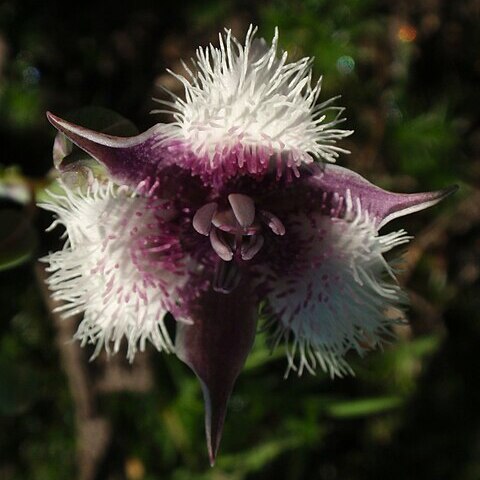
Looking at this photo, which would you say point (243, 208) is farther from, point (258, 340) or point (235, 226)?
point (258, 340)

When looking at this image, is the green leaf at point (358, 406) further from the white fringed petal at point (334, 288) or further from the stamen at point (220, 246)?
the stamen at point (220, 246)

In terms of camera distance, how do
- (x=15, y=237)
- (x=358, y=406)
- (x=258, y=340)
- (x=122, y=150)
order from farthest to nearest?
(x=358, y=406) → (x=258, y=340) → (x=15, y=237) → (x=122, y=150)

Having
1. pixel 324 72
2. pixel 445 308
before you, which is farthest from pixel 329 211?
pixel 445 308

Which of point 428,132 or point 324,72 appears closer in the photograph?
point 324,72

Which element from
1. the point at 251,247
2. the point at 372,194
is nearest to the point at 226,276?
the point at 251,247

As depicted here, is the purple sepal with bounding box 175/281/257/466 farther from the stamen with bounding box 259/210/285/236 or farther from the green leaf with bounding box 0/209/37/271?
the green leaf with bounding box 0/209/37/271

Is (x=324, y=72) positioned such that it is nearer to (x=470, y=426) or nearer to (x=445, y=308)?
(x=445, y=308)
